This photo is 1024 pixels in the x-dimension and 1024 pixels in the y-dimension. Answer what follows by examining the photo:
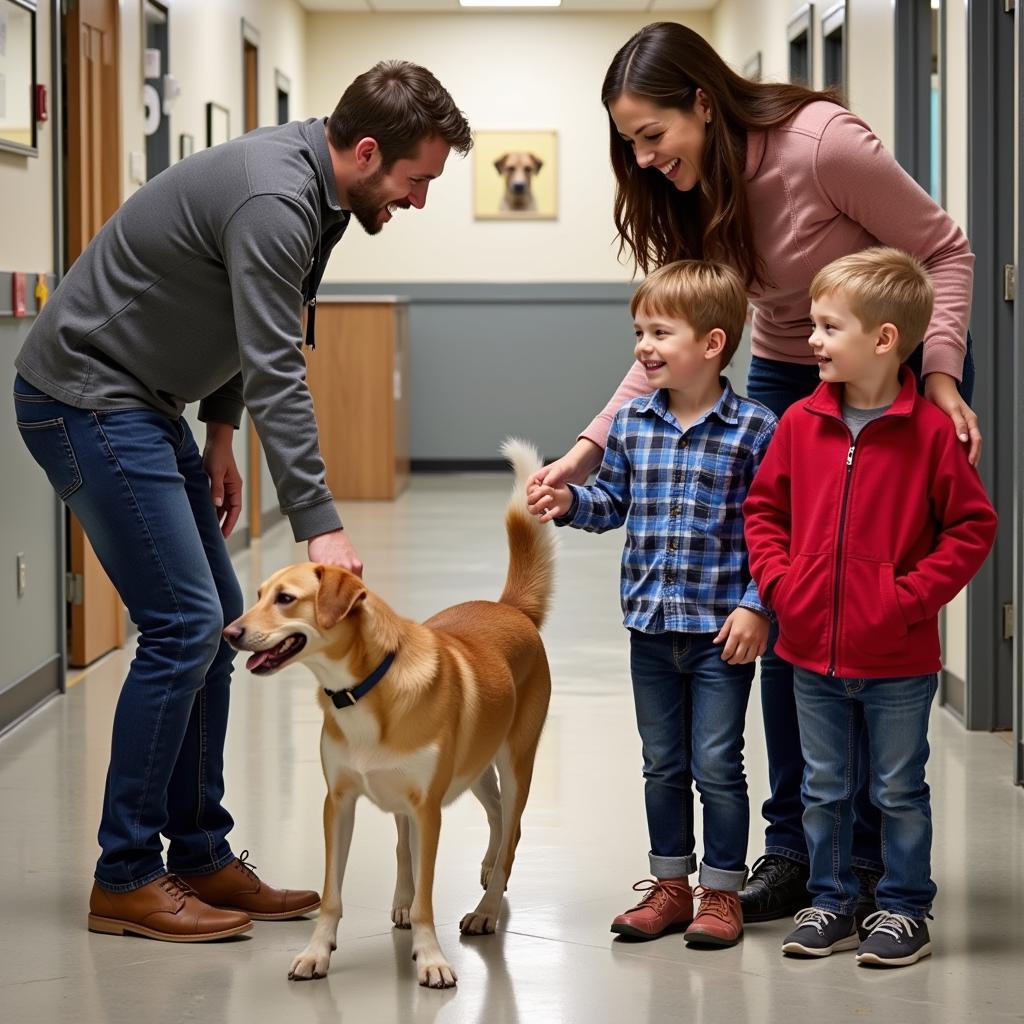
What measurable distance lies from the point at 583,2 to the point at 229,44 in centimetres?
401

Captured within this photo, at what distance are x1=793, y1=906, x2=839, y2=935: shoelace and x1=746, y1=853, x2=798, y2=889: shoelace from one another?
0.18m

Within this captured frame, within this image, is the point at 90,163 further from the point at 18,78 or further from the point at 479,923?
the point at 479,923

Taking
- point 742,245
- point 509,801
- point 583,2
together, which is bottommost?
point 509,801

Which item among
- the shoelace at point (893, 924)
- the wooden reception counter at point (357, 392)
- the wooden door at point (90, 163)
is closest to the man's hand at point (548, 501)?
the shoelace at point (893, 924)

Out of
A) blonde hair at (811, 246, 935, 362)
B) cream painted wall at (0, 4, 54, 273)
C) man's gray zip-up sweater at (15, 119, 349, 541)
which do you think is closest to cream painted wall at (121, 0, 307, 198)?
cream painted wall at (0, 4, 54, 273)

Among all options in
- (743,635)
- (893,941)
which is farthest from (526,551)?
(893,941)

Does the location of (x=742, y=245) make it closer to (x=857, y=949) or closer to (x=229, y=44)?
(x=857, y=949)

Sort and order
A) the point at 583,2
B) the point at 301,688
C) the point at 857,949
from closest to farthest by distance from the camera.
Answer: the point at 857,949 < the point at 301,688 < the point at 583,2

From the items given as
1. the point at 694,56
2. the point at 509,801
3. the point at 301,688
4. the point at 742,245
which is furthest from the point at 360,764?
the point at 301,688

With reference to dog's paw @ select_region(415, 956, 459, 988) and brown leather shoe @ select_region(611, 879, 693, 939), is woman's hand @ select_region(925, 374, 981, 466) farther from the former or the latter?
dog's paw @ select_region(415, 956, 459, 988)

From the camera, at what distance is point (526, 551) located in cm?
293

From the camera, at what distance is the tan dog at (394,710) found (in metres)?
2.44

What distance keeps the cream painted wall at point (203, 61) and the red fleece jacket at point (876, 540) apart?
4.07 m

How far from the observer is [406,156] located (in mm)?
2615
